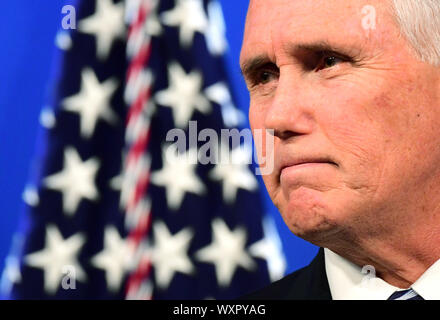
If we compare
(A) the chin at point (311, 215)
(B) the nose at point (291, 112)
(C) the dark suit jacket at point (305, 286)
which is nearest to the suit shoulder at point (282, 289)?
(C) the dark suit jacket at point (305, 286)

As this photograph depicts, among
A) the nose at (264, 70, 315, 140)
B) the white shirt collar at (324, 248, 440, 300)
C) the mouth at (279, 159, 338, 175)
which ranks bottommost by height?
the white shirt collar at (324, 248, 440, 300)

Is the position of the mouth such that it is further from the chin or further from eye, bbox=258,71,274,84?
eye, bbox=258,71,274,84

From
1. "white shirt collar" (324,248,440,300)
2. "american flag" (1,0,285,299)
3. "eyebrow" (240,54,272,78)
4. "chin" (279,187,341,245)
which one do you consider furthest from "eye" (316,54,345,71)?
"american flag" (1,0,285,299)

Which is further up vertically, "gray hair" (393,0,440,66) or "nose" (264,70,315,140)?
"gray hair" (393,0,440,66)

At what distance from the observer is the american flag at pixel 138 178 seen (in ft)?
5.92

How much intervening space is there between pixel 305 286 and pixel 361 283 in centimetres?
16

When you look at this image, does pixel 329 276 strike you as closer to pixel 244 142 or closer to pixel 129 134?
pixel 244 142

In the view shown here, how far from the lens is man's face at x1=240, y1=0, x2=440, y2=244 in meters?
0.96

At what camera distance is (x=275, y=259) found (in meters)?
1.83

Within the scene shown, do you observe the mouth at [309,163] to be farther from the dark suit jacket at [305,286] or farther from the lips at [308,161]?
the dark suit jacket at [305,286]

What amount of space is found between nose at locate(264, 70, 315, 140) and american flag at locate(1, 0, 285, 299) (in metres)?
0.85

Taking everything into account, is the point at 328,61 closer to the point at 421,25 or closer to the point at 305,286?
the point at 421,25

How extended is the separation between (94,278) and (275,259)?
57 cm
